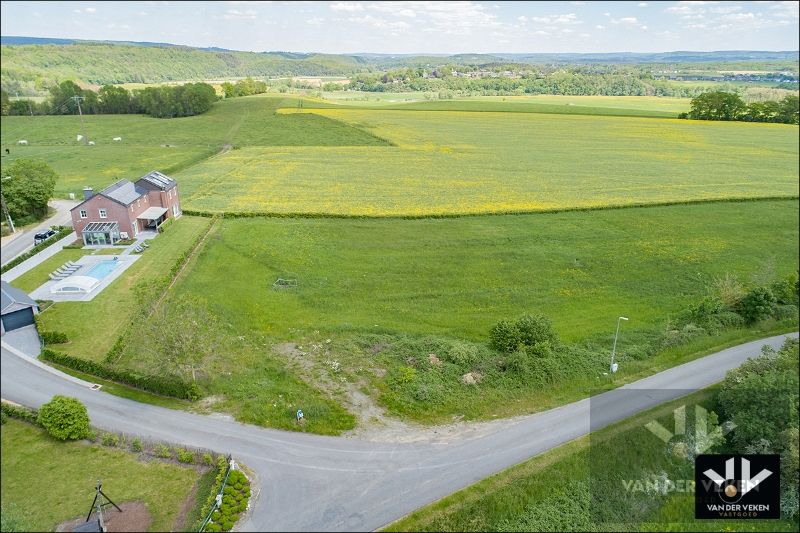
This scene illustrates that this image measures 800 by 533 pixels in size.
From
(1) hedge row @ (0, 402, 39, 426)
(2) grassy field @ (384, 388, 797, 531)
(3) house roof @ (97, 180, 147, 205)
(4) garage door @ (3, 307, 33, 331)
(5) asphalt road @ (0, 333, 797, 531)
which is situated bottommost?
(2) grassy field @ (384, 388, 797, 531)

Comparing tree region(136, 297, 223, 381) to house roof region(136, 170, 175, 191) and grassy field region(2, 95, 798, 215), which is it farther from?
house roof region(136, 170, 175, 191)

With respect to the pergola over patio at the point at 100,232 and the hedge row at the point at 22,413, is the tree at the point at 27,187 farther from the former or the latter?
the hedge row at the point at 22,413

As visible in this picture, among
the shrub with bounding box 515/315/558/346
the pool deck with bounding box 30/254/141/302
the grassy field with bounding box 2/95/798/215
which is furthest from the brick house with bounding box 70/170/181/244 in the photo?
the shrub with bounding box 515/315/558/346

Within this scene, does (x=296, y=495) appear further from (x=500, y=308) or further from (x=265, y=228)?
(x=265, y=228)

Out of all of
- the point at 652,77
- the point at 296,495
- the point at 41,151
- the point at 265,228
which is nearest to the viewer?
the point at 296,495

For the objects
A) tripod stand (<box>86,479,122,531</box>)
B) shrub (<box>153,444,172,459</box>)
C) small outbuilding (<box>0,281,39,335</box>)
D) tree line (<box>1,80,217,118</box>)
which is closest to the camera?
tripod stand (<box>86,479,122,531</box>)

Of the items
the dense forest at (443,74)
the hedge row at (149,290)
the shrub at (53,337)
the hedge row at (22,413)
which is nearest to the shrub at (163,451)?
the hedge row at (22,413)

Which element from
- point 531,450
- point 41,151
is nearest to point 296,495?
point 531,450
